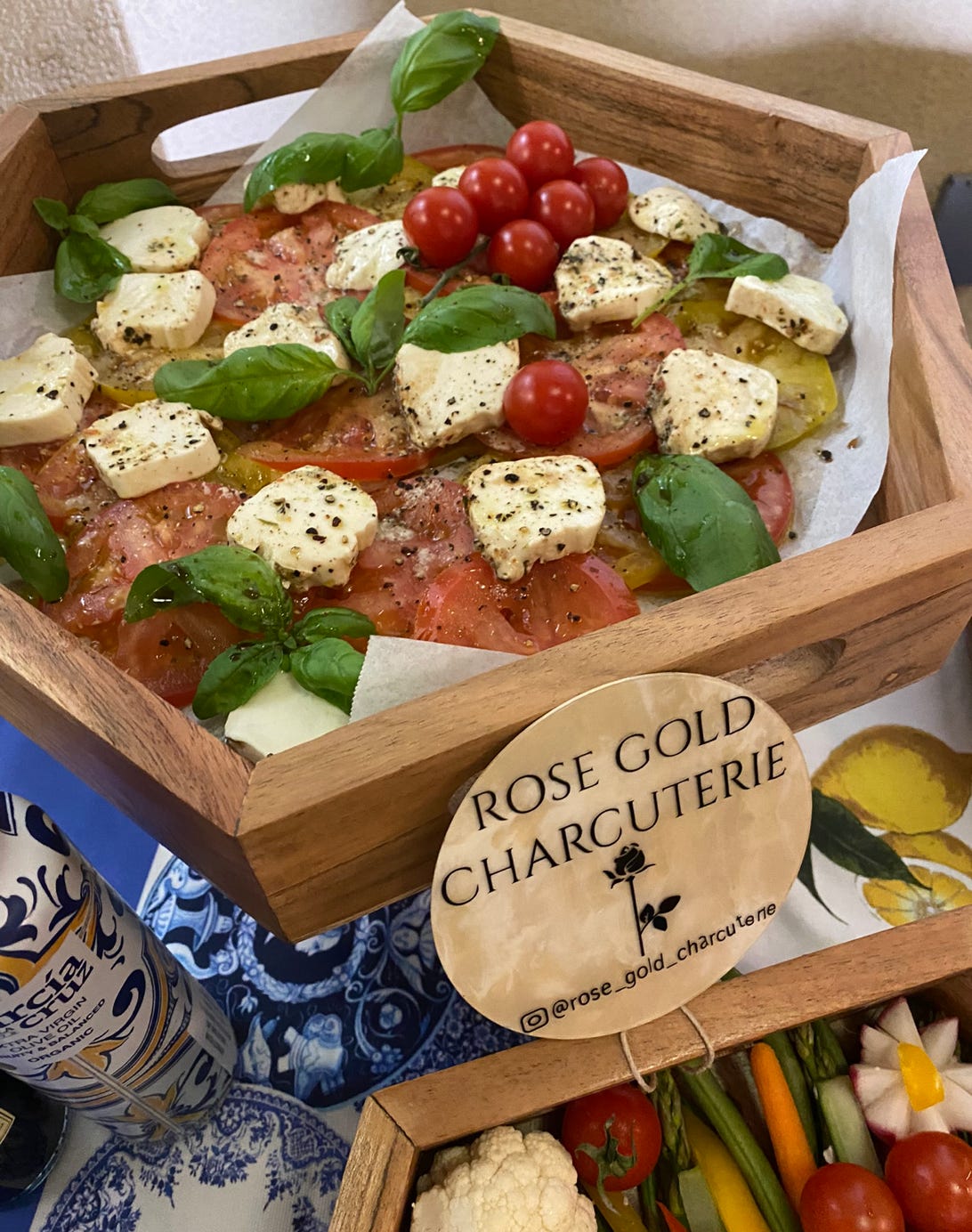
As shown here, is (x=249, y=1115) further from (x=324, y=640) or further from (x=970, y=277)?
(x=970, y=277)

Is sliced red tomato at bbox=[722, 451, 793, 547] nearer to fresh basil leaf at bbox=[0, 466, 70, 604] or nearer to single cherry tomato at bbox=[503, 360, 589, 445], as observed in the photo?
single cherry tomato at bbox=[503, 360, 589, 445]

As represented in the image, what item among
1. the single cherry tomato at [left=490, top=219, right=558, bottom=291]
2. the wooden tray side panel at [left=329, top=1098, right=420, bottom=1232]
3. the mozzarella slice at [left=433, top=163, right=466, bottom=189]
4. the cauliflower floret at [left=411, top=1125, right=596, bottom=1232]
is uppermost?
the mozzarella slice at [left=433, top=163, right=466, bottom=189]

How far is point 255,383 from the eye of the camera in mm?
1193

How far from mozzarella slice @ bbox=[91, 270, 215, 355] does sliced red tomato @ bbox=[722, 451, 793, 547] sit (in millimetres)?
732

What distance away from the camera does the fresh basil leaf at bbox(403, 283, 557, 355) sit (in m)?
1.21

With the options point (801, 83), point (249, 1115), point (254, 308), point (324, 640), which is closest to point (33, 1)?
point (254, 308)

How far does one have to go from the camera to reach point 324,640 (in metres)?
0.95

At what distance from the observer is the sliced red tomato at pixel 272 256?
1.43 metres

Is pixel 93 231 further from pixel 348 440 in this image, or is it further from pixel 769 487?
pixel 769 487

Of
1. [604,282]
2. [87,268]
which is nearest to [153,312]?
[87,268]

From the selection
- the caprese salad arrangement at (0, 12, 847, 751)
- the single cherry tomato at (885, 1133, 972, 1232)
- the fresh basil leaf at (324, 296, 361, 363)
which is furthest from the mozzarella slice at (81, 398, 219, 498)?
the single cherry tomato at (885, 1133, 972, 1232)

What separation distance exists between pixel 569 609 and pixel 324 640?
0.25 meters

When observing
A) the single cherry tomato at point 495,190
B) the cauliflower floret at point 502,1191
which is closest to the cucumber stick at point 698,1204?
the cauliflower floret at point 502,1191

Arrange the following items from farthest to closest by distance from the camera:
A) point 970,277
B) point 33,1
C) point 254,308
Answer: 1. point 970,277
2. point 33,1
3. point 254,308
